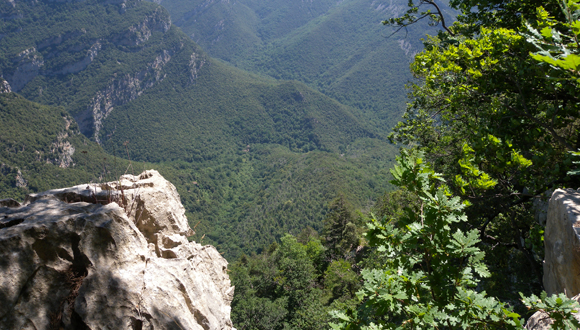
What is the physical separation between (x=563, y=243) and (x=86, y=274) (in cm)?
676

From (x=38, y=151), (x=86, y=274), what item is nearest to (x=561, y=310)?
(x=86, y=274)

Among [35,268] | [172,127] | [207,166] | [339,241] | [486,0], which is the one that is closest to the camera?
[35,268]

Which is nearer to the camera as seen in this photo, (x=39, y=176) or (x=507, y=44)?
(x=507, y=44)

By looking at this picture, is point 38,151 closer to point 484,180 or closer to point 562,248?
point 484,180

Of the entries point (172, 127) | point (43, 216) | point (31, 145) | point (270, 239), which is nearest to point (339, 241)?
point (43, 216)

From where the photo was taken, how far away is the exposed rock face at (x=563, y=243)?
12.0ft

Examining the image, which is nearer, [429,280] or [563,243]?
[429,280]

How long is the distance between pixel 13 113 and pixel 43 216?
152 meters

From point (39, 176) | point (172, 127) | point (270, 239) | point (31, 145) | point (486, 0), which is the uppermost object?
point (486, 0)

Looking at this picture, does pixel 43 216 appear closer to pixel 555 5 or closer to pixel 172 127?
pixel 555 5

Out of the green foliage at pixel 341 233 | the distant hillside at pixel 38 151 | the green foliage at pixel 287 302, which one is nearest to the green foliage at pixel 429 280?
the green foliage at pixel 287 302

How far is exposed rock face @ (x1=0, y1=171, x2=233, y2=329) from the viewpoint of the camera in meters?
4.11

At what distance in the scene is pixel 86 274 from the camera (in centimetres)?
455

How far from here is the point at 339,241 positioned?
37.6 m
